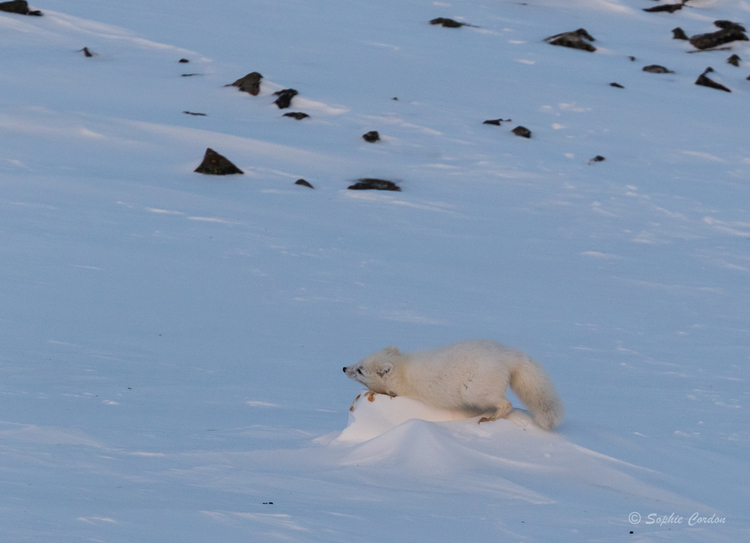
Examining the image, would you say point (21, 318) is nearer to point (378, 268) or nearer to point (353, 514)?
point (378, 268)

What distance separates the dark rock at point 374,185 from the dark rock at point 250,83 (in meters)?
4.86

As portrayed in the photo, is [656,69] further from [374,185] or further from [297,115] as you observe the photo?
[374,185]

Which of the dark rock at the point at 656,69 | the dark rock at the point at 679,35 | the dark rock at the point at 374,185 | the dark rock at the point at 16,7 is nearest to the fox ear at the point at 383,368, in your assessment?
the dark rock at the point at 374,185

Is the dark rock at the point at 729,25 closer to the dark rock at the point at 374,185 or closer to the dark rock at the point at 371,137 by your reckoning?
the dark rock at the point at 371,137

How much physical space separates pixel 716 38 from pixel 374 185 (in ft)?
47.6

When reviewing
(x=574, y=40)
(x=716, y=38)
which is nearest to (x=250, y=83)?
(x=574, y=40)

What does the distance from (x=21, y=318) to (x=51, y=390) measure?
203 centimetres

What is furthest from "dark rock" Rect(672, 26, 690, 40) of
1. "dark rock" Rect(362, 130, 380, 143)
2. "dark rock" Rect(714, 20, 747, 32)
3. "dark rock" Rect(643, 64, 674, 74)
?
"dark rock" Rect(362, 130, 380, 143)

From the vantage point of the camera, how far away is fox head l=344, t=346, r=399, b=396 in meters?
5.60

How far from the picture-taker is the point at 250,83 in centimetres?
1888

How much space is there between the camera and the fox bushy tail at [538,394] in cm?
498

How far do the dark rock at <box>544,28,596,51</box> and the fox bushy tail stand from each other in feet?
65.8

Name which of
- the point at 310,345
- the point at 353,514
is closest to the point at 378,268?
the point at 310,345

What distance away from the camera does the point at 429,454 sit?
451cm
